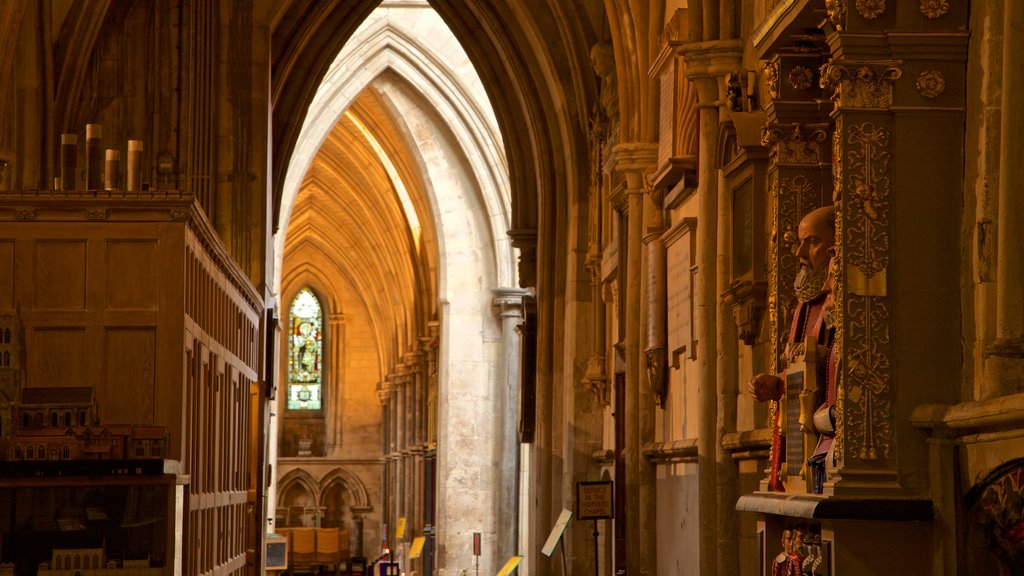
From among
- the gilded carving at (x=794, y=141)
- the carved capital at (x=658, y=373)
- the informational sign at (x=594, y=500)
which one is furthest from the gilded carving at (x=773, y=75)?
the informational sign at (x=594, y=500)

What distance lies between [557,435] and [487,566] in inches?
300

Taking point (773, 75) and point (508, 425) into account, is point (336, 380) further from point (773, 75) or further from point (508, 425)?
point (773, 75)

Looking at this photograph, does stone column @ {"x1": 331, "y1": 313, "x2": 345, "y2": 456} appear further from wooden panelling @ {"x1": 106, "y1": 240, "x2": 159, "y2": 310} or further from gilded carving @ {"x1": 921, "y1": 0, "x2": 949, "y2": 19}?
gilded carving @ {"x1": 921, "y1": 0, "x2": 949, "y2": 19}

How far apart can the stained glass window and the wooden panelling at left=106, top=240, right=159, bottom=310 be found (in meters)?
37.4

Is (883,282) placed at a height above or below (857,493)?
above

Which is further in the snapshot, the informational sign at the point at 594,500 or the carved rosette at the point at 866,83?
the informational sign at the point at 594,500

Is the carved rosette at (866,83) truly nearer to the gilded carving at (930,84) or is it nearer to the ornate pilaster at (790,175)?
the gilded carving at (930,84)

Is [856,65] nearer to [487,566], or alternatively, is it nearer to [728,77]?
[728,77]

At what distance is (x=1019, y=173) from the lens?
4.66 m

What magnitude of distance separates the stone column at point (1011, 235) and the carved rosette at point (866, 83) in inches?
18.3

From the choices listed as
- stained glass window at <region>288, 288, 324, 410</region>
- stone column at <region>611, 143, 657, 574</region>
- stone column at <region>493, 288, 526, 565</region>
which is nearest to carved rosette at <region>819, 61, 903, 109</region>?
stone column at <region>611, 143, 657, 574</region>

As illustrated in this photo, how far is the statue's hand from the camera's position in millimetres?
6070

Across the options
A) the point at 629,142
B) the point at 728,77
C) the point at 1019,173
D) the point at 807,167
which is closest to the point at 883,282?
the point at 1019,173

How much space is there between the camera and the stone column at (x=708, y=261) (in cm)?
884
